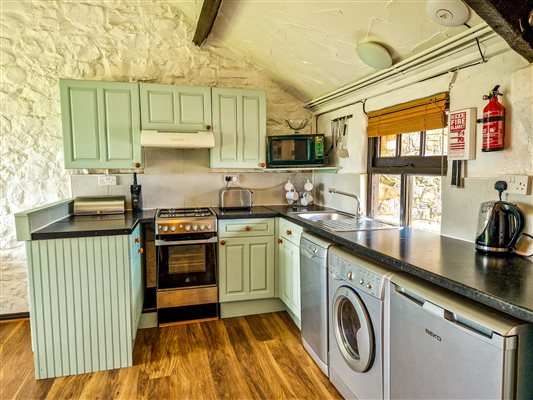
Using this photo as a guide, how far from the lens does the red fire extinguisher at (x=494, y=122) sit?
1.57 metres

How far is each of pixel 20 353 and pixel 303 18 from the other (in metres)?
3.03

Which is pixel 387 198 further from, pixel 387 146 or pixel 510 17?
pixel 510 17

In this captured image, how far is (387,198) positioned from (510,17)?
1624mm

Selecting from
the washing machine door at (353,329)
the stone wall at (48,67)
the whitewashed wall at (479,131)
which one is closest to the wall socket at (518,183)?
the whitewashed wall at (479,131)

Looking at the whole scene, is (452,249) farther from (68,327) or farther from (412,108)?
(68,327)

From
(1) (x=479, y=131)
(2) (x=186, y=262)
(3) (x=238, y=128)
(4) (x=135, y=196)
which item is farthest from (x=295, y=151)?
(1) (x=479, y=131)

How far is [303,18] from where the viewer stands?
2176 mm

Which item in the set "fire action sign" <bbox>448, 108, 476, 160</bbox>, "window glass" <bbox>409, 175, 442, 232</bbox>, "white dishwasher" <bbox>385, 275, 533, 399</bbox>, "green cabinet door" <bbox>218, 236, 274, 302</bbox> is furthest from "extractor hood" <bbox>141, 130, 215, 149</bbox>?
"white dishwasher" <bbox>385, 275, 533, 399</bbox>

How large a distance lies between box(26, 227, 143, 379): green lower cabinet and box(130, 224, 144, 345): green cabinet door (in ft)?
0.08

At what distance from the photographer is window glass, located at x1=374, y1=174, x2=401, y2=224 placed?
8.27 ft

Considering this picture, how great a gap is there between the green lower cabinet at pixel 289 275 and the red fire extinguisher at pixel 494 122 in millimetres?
1395

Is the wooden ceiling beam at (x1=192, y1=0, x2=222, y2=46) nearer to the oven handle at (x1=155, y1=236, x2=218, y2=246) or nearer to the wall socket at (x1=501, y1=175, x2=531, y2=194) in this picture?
the oven handle at (x1=155, y1=236, x2=218, y2=246)

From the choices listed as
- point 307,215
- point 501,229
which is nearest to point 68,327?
point 307,215

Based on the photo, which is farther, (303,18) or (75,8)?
(75,8)
